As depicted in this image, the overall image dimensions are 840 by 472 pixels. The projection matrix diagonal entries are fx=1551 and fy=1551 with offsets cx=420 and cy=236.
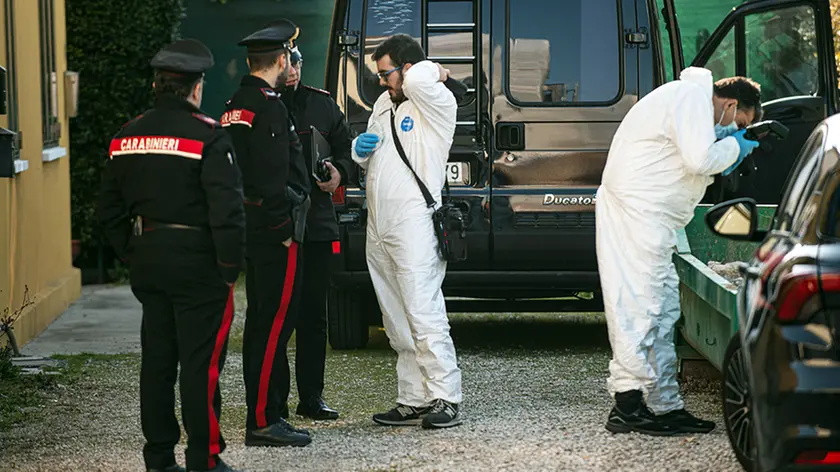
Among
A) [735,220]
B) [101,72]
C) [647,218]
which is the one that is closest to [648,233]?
[647,218]

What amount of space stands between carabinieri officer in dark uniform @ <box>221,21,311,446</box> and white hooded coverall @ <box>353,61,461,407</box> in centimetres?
50

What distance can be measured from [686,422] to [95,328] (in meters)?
6.03

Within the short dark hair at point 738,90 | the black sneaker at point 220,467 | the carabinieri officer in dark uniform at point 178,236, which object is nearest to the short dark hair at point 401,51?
the short dark hair at point 738,90

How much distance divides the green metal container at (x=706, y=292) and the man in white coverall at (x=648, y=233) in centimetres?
22

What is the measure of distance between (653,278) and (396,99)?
1499 mm

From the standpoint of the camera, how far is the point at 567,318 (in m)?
12.6

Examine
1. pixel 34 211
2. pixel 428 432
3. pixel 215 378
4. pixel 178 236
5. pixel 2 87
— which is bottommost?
pixel 428 432

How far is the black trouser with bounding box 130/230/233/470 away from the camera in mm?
5719

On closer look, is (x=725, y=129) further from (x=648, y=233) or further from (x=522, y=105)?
(x=522, y=105)

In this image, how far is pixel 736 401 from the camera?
618cm

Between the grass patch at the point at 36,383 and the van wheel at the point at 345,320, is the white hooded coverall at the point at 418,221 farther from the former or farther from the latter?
the van wheel at the point at 345,320

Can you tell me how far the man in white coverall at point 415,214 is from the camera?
23.8ft

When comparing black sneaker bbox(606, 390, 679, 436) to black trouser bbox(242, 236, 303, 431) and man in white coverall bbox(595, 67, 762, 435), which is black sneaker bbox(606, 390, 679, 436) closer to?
man in white coverall bbox(595, 67, 762, 435)

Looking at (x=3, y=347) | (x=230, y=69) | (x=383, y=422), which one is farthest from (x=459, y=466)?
(x=230, y=69)
